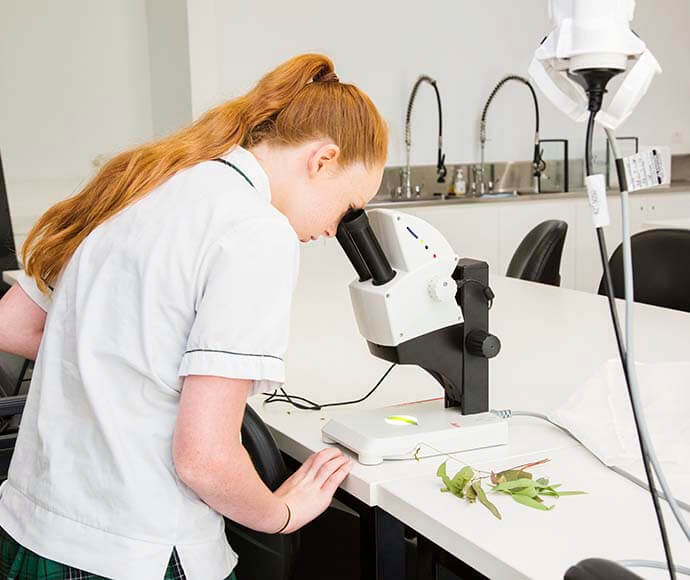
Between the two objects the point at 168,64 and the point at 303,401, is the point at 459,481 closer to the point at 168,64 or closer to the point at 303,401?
the point at 303,401

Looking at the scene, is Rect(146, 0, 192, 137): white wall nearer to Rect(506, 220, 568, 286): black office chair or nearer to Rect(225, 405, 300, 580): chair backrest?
Rect(506, 220, 568, 286): black office chair

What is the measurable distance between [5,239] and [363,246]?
2.49 meters

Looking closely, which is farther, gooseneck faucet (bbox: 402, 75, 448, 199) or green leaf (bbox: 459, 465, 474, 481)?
gooseneck faucet (bbox: 402, 75, 448, 199)

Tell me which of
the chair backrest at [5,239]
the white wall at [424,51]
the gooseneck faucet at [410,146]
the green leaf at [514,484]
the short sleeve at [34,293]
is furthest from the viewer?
the gooseneck faucet at [410,146]

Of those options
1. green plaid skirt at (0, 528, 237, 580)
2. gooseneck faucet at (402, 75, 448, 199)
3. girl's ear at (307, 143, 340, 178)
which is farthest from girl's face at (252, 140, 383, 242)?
gooseneck faucet at (402, 75, 448, 199)

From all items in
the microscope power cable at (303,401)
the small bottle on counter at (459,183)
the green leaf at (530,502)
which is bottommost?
the microscope power cable at (303,401)

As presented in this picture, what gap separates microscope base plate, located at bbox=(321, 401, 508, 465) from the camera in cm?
132

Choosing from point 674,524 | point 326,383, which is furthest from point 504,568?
point 326,383

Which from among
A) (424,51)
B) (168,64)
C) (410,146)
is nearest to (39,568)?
(168,64)

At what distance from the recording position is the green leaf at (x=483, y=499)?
1.13 metres

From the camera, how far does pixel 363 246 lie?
1.34 meters

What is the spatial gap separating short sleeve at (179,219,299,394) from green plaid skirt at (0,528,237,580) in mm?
289

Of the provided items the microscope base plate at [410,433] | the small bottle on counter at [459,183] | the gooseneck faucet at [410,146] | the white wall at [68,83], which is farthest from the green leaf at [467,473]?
the small bottle on counter at [459,183]

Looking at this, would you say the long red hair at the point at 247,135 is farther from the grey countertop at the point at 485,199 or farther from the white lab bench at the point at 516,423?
the grey countertop at the point at 485,199
